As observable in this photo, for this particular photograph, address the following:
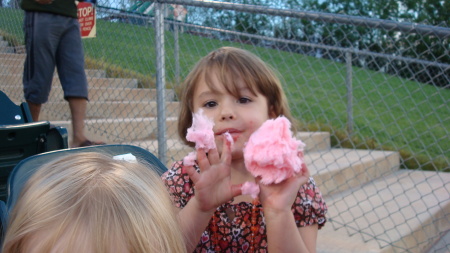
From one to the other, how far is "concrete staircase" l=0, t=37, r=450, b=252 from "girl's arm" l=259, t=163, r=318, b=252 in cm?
162

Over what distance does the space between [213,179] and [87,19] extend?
3.03 meters

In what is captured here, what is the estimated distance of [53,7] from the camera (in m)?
3.14

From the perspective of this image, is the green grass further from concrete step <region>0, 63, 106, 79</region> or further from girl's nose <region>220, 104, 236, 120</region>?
girl's nose <region>220, 104, 236, 120</region>

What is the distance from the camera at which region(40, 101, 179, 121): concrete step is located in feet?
14.3

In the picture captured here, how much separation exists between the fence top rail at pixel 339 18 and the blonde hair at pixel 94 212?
173cm

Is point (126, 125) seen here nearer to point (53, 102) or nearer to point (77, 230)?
point (53, 102)

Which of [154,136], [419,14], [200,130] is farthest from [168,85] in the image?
[419,14]

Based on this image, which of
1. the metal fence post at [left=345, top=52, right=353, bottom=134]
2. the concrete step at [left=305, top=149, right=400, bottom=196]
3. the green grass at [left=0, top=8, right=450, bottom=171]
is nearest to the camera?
the concrete step at [left=305, top=149, right=400, bottom=196]

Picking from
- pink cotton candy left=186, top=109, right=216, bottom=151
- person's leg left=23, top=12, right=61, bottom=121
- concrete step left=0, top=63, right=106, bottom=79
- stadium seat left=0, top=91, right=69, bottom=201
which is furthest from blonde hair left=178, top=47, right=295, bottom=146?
concrete step left=0, top=63, right=106, bottom=79

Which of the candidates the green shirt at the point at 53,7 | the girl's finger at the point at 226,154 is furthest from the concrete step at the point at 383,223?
the green shirt at the point at 53,7

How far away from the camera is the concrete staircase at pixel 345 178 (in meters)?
2.93

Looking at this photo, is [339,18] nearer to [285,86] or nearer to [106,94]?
[285,86]

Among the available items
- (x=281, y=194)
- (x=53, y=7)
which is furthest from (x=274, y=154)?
(x=53, y=7)

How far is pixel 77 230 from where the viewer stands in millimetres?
888
